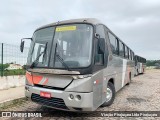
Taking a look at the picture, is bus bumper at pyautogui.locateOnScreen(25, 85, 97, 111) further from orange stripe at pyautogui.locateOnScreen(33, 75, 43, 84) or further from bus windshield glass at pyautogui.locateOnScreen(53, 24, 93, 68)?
bus windshield glass at pyautogui.locateOnScreen(53, 24, 93, 68)

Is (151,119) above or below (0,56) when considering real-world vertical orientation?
below

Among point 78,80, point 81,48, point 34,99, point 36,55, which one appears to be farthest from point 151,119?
point 36,55

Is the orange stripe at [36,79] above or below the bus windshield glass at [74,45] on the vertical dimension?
below

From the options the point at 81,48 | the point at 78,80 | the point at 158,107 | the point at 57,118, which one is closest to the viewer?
the point at 78,80

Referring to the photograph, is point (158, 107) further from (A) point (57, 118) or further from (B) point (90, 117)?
(A) point (57, 118)

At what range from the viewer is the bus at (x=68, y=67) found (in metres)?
5.04

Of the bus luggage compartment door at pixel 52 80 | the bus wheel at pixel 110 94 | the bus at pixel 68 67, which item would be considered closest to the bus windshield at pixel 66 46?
the bus at pixel 68 67

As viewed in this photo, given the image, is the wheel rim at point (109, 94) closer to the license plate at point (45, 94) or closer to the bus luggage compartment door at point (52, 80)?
the bus luggage compartment door at point (52, 80)

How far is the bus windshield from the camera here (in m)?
5.25

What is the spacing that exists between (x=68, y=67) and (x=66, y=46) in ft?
2.24

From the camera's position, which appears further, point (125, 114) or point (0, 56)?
point (0, 56)

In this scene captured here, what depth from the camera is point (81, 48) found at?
5.36 metres

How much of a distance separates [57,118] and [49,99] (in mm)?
796

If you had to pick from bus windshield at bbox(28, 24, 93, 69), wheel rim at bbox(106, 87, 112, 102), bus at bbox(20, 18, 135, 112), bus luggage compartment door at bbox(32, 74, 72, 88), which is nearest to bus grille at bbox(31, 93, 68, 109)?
bus at bbox(20, 18, 135, 112)
